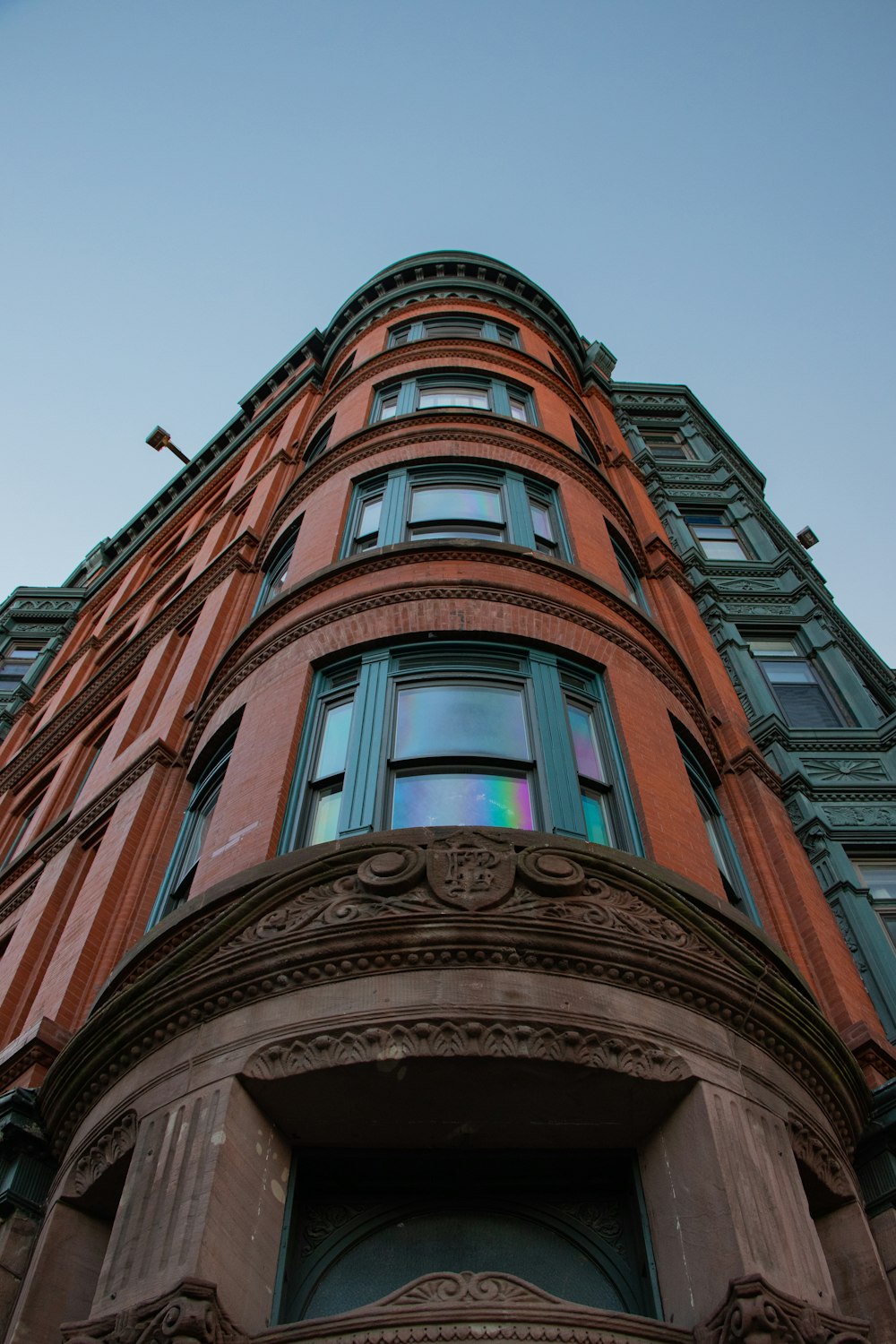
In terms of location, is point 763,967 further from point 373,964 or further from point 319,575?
point 319,575

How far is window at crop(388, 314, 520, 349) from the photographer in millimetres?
21328

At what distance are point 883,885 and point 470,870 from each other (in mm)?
7082

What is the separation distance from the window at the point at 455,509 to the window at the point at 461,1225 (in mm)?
7620

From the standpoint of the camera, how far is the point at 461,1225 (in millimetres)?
6590

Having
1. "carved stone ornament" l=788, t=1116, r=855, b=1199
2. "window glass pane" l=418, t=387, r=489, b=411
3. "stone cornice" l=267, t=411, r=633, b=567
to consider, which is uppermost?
"window glass pane" l=418, t=387, r=489, b=411

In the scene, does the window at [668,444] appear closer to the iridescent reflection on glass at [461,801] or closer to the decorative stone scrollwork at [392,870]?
the iridescent reflection on glass at [461,801]

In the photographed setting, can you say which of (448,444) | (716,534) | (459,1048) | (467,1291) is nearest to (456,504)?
(448,444)

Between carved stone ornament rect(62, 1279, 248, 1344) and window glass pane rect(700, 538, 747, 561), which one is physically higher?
window glass pane rect(700, 538, 747, 561)

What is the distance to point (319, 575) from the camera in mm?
12195

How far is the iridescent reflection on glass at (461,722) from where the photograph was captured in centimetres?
948

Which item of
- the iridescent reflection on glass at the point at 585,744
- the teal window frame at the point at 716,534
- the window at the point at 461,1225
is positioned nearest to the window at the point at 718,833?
the iridescent reflection on glass at the point at 585,744

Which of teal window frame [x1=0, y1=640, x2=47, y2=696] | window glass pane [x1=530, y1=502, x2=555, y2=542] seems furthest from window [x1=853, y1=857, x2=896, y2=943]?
teal window frame [x1=0, y1=640, x2=47, y2=696]

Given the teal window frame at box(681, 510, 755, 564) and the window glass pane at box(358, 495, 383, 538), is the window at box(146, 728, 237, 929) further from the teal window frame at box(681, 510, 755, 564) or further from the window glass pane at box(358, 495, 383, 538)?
the teal window frame at box(681, 510, 755, 564)

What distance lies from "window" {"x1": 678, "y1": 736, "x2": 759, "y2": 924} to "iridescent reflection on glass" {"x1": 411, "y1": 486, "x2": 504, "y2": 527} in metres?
3.95
